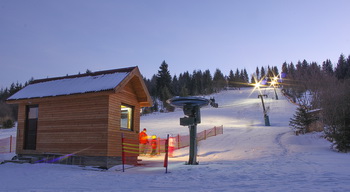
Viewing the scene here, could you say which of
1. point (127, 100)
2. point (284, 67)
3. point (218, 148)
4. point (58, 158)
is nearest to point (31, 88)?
point (58, 158)

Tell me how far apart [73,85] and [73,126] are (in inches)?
85.5

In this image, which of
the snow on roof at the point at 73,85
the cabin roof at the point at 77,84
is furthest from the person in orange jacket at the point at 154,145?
the snow on roof at the point at 73,85

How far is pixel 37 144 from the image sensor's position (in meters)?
13.5

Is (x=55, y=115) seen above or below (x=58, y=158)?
above

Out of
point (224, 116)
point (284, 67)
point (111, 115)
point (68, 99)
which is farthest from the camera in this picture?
point (284, 67)

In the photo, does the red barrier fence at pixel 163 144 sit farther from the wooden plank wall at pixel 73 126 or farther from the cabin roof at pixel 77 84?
the cabin roof at pixel 77 84

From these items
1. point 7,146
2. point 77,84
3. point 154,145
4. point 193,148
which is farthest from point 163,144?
point 7,146

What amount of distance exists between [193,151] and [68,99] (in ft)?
21.7

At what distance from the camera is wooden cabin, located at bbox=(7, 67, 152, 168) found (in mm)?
12133

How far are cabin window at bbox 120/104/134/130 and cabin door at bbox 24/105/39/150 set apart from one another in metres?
4.54

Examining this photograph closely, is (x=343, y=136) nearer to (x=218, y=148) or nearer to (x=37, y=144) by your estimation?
(x=218, y=148)

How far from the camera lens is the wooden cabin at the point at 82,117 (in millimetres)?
12133

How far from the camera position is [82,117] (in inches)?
499

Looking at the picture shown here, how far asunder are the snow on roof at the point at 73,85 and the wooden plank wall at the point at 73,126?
1.36ft
